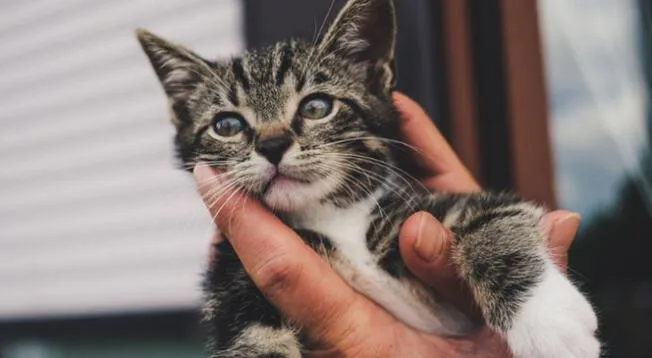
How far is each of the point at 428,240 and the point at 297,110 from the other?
1.17 feet

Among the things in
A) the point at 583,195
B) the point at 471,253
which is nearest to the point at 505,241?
the point at 471,253

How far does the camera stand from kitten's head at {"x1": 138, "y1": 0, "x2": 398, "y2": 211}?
0.96 meters

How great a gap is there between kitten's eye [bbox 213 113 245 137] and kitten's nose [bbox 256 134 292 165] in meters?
0.12

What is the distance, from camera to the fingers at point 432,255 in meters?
0.83

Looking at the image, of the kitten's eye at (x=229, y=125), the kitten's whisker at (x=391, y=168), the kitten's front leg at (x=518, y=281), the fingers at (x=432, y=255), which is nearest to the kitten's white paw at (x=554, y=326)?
the kitten's front leg at (x=518, y=281)

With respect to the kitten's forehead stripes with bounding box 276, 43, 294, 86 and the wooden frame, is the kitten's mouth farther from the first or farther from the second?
the wooden frame

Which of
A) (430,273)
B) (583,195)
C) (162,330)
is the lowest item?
(162,330)

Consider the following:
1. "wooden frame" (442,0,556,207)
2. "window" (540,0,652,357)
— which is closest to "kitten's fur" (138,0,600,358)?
"wooden frame" (442,0,556,207)

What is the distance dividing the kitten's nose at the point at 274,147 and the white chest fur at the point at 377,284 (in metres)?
0.18

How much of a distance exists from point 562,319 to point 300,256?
0.39 metres

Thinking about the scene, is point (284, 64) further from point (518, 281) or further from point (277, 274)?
point (518, 281)

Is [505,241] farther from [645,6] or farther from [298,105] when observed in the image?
[645,6]

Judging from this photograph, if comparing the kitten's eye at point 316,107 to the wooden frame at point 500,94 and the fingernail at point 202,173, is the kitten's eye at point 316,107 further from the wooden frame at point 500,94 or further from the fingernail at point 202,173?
the wooden frame at point 500,94

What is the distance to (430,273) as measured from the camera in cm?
86
